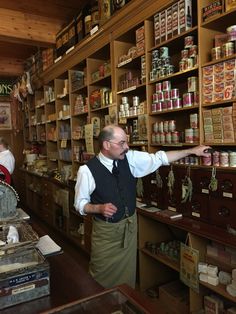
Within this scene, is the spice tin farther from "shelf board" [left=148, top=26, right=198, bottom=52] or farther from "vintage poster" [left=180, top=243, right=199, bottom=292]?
"vintage poster" [left=180, top=243, right=199, bottom=292]

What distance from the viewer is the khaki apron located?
6.62 ft

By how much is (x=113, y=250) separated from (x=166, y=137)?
3.26 feet

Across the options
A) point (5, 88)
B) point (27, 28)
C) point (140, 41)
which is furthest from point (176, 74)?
point (5, 88)

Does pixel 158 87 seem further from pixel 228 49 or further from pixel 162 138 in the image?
pixel 228 49

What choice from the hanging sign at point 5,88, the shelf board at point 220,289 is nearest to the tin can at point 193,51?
the shelf board at point 220,289

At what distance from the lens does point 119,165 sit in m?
2.05

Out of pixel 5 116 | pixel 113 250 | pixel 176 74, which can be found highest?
pixel 5 116

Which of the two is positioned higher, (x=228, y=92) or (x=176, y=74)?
(x=176, y=74)

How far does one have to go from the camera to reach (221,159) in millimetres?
1979

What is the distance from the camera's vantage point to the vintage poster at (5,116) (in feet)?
22.4

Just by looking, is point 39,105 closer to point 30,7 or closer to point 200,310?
point 30,7

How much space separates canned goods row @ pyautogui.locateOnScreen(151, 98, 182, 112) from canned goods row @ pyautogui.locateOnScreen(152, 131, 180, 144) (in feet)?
0.66

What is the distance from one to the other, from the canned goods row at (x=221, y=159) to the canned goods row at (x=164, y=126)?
1.49 ft

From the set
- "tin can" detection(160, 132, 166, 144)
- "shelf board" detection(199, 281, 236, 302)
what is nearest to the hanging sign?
"tin can" detection(160, 132, 166, 144)
